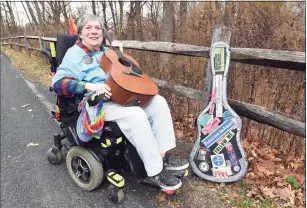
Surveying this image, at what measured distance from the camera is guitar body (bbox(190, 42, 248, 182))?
238 centimetres

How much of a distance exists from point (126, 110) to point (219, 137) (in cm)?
87

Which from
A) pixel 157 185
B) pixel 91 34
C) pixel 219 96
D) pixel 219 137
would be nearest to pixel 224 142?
pixel 219 137

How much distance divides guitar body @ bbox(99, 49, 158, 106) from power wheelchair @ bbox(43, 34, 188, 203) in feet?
0.74

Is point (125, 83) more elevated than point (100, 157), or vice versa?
point (125, 83)

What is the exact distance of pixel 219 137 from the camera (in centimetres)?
241

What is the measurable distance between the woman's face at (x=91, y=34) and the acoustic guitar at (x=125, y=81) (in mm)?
146

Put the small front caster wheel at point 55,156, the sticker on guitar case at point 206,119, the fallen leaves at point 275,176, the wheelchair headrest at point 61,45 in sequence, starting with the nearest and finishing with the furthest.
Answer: the fallen leaves at point 275,176 → the sticker on guitar case at point 206,119 → the wheelchair headrest at point 61,45 → the small front caster wheel at point 55,156

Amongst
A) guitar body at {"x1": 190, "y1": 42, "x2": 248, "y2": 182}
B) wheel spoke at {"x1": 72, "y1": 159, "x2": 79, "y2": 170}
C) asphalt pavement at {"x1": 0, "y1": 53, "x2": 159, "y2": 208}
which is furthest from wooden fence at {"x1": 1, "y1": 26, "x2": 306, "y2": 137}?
wheel spoke at {"x1": 72, "y1": 159, "x2": 79, "y2": 170}

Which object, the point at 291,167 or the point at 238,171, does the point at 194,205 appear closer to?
the point at 238,171

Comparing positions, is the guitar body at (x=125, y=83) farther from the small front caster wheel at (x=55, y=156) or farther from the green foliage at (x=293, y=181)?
the green foliage at (x=293, y=181)

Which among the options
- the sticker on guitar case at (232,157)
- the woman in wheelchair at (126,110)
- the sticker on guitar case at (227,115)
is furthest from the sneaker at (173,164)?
the sticker on guitar case at (227,115)

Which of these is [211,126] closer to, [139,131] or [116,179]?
[139,131]

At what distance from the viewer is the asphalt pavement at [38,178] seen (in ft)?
7.53

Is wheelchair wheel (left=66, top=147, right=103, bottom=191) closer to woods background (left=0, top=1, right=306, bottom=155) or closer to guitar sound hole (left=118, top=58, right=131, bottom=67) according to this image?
guitar sound hole (left=118, top=58, right=131, bottom=67)
